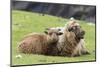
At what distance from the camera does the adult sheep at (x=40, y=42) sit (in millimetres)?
2385

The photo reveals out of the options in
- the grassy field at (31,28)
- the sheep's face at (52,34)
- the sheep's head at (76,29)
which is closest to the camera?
the grassy field at (31,28)

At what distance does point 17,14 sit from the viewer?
2330 mm

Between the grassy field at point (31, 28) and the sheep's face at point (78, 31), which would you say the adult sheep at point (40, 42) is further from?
the sheep's face at point (78, 31)

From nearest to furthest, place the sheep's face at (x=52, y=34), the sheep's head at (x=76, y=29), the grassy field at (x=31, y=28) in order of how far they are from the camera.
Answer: the grassy field at (x=31, y=28), the sheep's face at (x=52, y=34), the sheep's head at (x=76, y=29)

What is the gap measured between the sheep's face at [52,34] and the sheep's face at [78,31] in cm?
17

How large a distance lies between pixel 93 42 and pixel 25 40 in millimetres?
864

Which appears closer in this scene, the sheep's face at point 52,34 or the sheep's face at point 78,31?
the sheep's face at point 52,34

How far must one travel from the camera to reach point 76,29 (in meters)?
2.61

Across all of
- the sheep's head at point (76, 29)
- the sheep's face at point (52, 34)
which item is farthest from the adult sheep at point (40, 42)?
the sheep's head at point (76, 29)

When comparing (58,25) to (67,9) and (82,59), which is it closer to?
(67,9)

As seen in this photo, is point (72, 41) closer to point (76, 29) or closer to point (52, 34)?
point (76, 29)

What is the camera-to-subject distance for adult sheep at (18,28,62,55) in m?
2.38

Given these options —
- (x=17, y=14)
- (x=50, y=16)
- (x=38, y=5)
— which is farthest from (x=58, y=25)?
(x=17, y=14)

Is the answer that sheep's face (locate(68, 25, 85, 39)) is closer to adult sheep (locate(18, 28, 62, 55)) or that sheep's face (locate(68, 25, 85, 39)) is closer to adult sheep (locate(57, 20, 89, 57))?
adult sheep (locate(57, 20, 89, 57))
